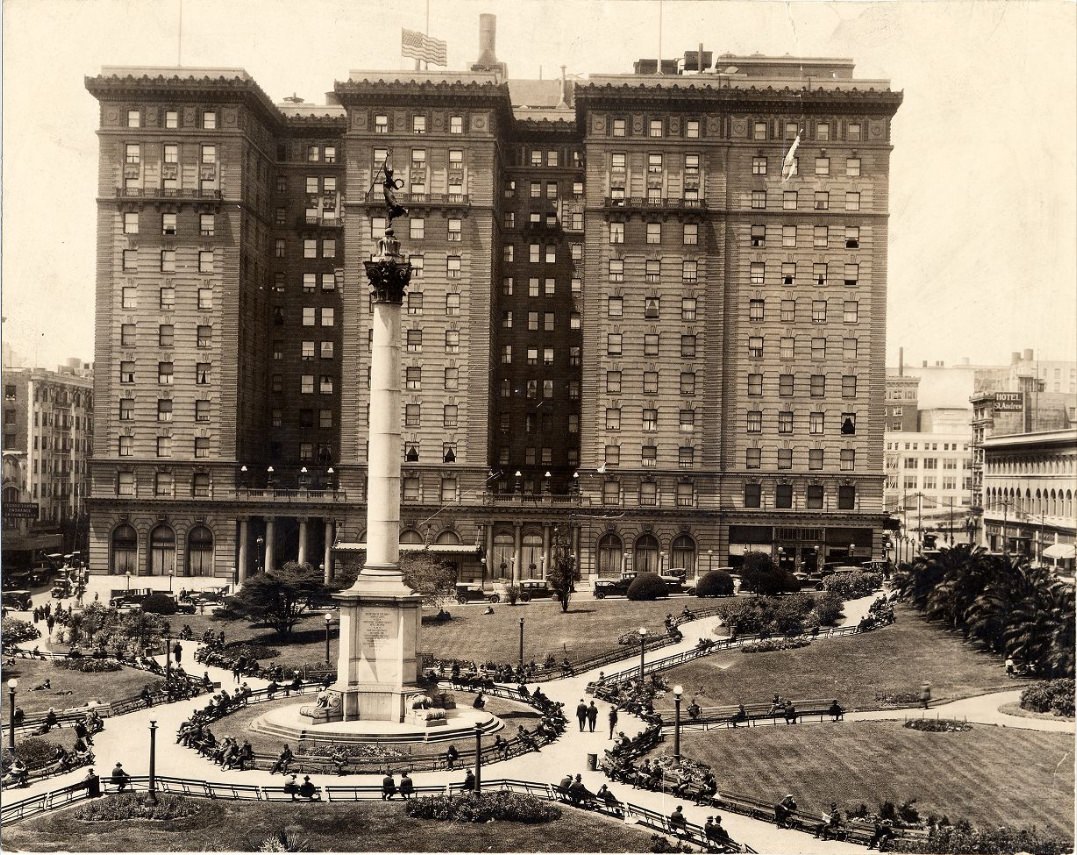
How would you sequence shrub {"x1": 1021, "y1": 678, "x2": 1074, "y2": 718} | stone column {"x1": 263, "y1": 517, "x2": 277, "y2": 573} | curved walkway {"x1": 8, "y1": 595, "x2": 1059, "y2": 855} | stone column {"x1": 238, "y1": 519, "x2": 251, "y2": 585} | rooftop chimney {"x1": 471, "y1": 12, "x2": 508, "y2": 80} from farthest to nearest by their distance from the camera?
stone column {"x1": 238, "y1": 519, "x2": 251, "y2": 585} → stone column {"x1": 263, "y1": 517, "x2": 277, "y2": 573} → rooftop chimney {"x1": 471, "y1": 12, "x2": 508, "y2": 80} → shrub {"x1": 1021, "y1": 678, "x2": 1074, "y2": 718} → curved walkway {"x1": 8, "y1": 595, "x2": 1059, "y2": 855}

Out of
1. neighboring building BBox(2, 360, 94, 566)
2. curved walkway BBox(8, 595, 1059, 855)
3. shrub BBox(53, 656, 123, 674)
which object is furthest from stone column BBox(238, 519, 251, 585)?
curved walkway BBox(8, 595, 1059, 855)

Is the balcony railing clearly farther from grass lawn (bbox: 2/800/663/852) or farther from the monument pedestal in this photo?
grass lawn (bbox: 2/800/663/852)

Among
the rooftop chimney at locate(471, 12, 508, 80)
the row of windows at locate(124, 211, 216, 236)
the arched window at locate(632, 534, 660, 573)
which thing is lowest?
the arched window at locate(632, 534, 660, 573)

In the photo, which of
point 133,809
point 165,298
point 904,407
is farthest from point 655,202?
point 904,407

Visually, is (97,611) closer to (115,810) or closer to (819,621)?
(115,810)

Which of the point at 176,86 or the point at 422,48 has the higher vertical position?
the point at 176,86

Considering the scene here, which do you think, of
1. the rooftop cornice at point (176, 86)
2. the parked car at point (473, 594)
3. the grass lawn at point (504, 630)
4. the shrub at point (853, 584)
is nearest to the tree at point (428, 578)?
the parked car at point (473, 594)

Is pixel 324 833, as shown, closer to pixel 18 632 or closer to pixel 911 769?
pixel 911 769
